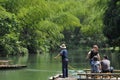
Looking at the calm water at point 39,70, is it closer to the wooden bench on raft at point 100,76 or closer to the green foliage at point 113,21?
the green foliage at point 113,21

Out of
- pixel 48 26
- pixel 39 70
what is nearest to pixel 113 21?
pixel 39 70

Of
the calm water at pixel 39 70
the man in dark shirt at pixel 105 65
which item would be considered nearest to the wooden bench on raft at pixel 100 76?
the man in dark shirt at pixel 105 65

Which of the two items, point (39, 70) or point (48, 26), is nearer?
point (39, 70)

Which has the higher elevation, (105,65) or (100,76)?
(105,65)

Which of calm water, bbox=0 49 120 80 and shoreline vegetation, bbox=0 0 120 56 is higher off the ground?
shoreline vegetation, bbox=0 0 120 56

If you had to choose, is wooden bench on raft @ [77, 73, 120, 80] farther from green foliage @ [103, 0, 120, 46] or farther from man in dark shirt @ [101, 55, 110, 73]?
green foliage @ [103, 0, 120, 46]

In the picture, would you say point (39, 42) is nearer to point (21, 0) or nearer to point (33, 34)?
point (33, 34)

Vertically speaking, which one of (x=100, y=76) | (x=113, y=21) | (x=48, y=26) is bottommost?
(x=100, y=76)

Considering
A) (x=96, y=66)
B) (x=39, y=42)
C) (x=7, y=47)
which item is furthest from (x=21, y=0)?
(x=96, y=66)

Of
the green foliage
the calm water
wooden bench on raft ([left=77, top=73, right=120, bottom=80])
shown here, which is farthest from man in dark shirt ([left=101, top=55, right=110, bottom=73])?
the green foliage

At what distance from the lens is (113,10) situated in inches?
2137

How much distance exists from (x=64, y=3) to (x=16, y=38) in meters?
50.4

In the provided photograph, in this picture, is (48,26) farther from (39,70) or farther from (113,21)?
(39,70)

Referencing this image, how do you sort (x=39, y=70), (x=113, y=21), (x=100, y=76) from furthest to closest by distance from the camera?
(x=113, y=21) < (x=39, y=70) < (x=100, y=76)
